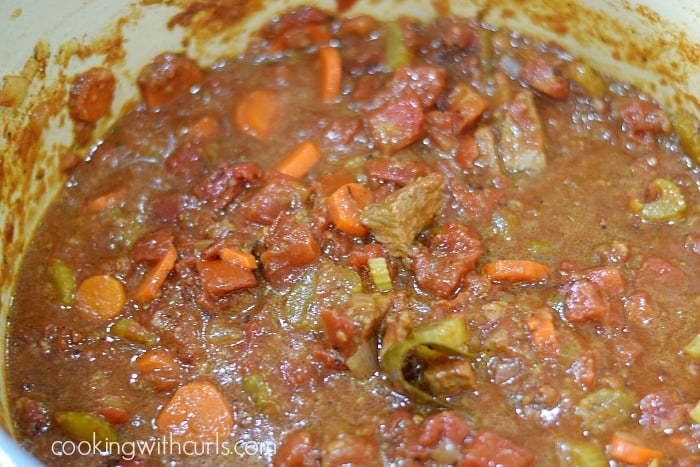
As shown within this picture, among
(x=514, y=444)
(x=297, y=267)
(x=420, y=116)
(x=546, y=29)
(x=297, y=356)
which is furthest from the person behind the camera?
(x=546, y=29)

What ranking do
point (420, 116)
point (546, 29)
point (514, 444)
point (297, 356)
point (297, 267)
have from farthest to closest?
point (546, 29), point (420, 116), point (297, 267), point (297, 356), point (514, 444)

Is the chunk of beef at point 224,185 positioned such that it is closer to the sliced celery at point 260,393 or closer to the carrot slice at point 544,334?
the sliced celery at point 260,393

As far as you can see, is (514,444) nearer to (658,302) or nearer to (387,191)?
(658,302)

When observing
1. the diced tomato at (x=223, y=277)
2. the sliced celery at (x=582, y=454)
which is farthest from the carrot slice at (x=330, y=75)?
the sliced celery at (x=582, y=454)

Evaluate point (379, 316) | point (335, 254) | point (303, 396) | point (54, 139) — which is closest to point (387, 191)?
point (335, 254)

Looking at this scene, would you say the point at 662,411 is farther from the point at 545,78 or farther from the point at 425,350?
the point at 545,78

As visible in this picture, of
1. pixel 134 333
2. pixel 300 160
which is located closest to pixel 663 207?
pixel 300 160
